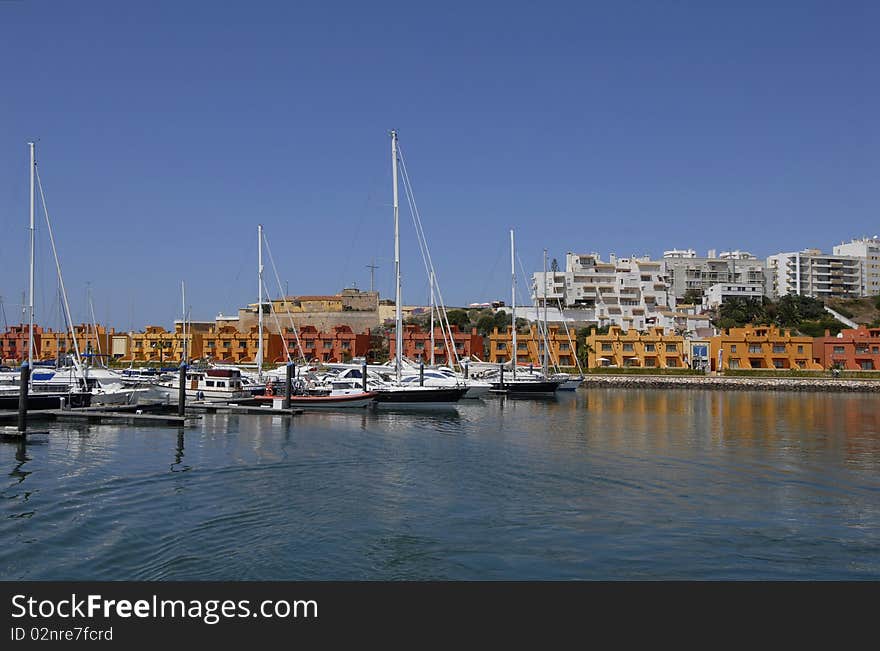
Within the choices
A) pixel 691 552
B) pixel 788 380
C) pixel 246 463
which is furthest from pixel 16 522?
pixel 788 380

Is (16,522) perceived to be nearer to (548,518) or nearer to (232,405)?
(548,518)

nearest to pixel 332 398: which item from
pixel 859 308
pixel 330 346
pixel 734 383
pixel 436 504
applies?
pixel 436 504

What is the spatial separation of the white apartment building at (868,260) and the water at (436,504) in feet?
424

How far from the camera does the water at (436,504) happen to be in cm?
1480

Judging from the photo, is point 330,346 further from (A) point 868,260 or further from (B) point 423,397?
(A) point 868,260

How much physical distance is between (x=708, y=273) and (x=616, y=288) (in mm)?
30217

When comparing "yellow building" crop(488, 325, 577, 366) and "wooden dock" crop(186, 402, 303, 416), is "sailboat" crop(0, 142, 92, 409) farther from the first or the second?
"yellow building" crop(488, 325, 577, 366)

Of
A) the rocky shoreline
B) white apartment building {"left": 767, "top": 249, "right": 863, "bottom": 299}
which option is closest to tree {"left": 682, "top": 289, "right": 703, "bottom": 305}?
white apartment building {"left": 767, "top": 249, "right": 863, "bottom": 299}

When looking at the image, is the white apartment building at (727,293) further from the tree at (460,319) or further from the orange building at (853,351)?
the tree at (460,319)

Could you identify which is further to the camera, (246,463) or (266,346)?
(266,346)

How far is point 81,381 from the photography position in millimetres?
42312

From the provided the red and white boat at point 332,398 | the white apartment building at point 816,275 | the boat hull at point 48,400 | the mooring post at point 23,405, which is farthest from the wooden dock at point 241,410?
the white apartment building at point 816,275
